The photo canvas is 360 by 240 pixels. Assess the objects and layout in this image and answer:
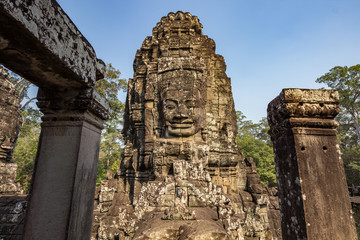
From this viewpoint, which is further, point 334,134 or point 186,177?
point 186,177

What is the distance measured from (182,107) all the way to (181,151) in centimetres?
152

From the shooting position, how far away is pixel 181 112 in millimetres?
7020

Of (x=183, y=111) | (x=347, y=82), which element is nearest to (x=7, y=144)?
(x=183, y=111)

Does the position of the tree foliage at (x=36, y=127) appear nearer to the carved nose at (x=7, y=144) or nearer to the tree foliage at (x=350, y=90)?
the carved nose at (x=7, y=144)

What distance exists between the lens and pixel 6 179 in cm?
510

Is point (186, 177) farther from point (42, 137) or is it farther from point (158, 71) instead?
point (42, 137)

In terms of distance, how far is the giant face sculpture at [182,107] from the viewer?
711 cm

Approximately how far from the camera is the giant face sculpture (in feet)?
23.3

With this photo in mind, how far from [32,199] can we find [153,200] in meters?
4.09

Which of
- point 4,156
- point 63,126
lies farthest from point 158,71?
point 63,126

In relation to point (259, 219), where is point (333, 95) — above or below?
above

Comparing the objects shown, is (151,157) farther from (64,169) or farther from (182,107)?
(64,169)

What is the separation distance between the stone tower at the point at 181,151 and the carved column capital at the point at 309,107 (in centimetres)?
375

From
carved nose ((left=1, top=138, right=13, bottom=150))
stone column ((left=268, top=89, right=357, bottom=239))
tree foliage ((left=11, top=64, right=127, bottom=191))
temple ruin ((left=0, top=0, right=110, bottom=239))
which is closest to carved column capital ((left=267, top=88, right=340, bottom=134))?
stone column ((left=268, top=89, right=357, bottom=239))
